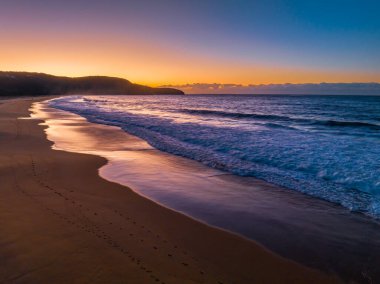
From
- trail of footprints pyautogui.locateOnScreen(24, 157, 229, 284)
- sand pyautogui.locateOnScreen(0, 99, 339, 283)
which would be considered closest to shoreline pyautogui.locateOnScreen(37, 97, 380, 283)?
sand pyautogui.locateOnScreen(0, 99, 339, 283)

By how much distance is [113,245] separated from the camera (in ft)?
16.0

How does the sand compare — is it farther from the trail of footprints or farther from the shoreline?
the shoreline

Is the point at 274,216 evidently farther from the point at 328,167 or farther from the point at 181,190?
the point at 328,167

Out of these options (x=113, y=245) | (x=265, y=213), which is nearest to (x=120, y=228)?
(x=113, y=245)

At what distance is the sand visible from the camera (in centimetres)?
414

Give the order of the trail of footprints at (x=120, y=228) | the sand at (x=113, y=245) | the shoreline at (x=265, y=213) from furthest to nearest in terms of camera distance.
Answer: the shoreline at (x=265, y=213) < the trail of footprints at (x=120, y=228) < the sand at (x=113, y=245)

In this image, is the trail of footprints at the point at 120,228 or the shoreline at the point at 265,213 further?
the shoreline at the point at 265,213

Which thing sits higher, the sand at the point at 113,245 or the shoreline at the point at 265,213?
the sand at the point at 113,245

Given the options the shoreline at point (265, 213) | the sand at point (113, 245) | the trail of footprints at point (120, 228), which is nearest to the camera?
the sand at point (113, 245)

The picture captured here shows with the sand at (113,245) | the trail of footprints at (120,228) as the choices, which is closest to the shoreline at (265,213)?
the sand at (113,245)

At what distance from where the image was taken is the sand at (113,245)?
414 centimetres

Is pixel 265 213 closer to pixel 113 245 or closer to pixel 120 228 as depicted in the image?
pixel 120 228

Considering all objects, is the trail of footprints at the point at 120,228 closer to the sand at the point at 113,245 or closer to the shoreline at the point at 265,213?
the sand at the point at 113,245

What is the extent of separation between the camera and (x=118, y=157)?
12383mm
